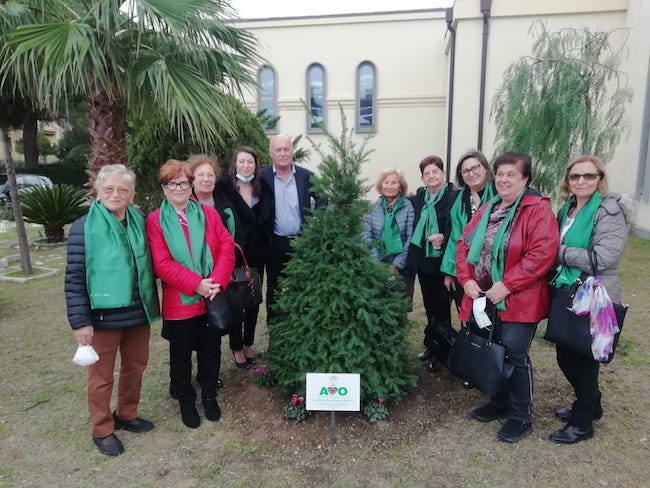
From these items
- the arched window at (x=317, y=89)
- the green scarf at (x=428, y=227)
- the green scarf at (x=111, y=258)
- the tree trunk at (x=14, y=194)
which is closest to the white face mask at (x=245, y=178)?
the green scarf at (x=111, y=258)

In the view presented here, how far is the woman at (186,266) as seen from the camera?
3.09 metres

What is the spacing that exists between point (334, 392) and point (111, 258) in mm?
1634

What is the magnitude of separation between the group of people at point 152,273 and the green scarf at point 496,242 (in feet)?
5.50

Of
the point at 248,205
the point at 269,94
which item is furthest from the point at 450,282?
the point at 269,94

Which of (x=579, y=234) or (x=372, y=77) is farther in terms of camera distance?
(x=372, y=77)

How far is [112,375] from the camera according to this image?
10.2 ft

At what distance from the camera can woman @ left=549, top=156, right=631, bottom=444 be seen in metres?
2.77

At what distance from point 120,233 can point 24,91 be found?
465 cm

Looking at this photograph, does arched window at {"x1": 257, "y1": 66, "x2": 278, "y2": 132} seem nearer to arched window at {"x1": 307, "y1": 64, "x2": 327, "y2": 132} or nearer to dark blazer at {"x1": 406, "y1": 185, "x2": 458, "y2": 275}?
arched window at {"x1": 307, "y1": 64, "x2": 327, "y2": 132}

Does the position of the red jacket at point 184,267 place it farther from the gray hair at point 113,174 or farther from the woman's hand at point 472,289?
the woman's hand at point 472,289

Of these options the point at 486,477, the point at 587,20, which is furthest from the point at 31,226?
the point at 587,20

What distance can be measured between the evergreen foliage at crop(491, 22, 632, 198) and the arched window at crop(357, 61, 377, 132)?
12839 mm

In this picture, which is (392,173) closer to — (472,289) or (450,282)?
(450,282)

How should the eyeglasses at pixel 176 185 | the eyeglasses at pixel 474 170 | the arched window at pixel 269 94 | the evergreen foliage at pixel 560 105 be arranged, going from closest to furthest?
1. the eyeglasses at pixel 176 185
2. the eyeglasses at pixel 474 170
3. the evergreen foliage at pixel 560 105
4. the arched window at pixel 269 94
